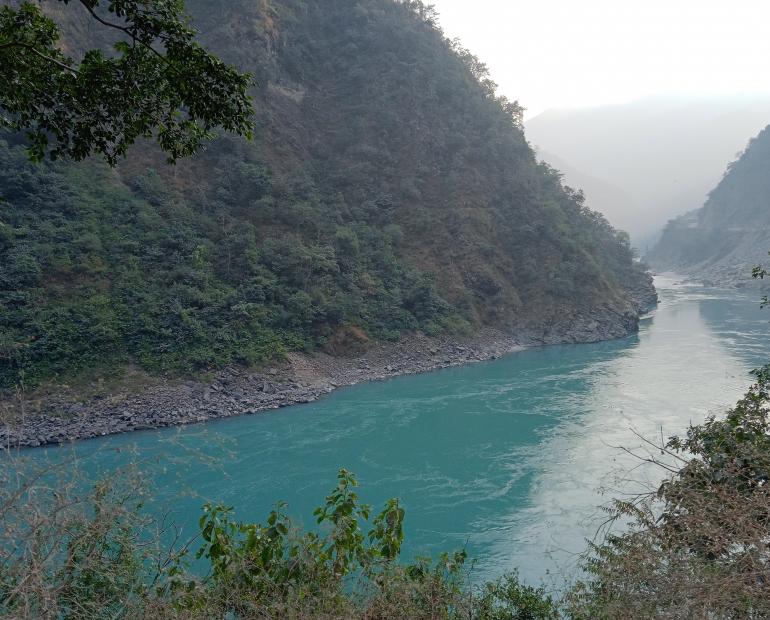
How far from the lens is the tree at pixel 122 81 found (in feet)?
11.8

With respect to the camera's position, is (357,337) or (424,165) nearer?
(357,337)

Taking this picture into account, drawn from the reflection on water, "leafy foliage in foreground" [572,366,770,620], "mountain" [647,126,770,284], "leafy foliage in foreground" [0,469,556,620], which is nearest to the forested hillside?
the reflection on water

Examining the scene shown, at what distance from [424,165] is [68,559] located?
109 ft

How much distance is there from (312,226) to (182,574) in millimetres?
24411

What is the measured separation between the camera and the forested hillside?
774 inches

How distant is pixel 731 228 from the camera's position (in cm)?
7000

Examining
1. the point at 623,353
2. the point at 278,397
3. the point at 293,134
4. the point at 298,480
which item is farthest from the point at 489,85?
the point at 298,480

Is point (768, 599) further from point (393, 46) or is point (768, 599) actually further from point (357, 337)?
point (393, 46)

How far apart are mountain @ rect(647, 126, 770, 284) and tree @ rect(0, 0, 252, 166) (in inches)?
2428

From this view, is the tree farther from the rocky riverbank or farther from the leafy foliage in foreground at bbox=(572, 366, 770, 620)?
the rocky riverbank

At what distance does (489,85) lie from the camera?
42375mm

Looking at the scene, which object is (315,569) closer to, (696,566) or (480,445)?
(696,566)

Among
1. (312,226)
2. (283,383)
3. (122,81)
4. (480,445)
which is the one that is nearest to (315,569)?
(122,81)

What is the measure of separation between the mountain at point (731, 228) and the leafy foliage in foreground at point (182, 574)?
60.9 metres
